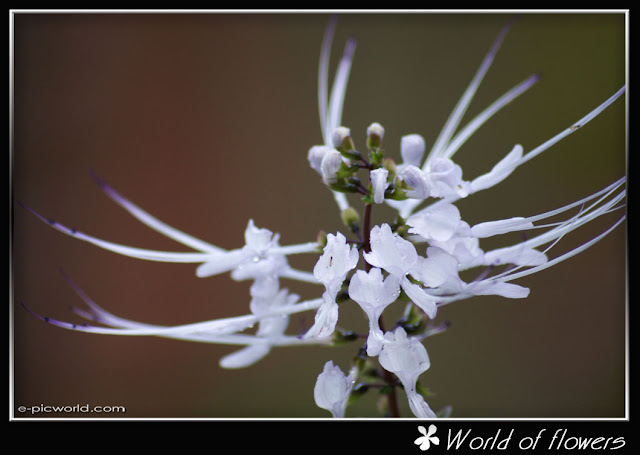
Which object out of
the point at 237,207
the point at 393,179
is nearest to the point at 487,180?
the point at 393,179

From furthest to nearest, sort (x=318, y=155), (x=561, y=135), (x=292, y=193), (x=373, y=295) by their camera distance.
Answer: (x=292, y=193) < (x=318, y=155) < (x=561, y=135) < (x=373, y=295)

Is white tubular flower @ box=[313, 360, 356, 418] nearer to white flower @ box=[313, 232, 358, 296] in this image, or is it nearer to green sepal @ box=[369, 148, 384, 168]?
white flower @ box=[313, 232, 358, 296]

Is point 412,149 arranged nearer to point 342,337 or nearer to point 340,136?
point 340,136

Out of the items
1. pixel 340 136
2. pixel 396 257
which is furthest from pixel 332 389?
pixel 340 136

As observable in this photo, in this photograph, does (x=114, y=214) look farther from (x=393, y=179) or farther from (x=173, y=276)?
(x=393, y=179)

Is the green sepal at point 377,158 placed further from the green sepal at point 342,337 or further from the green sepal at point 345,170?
the green sepal at point 342,337
